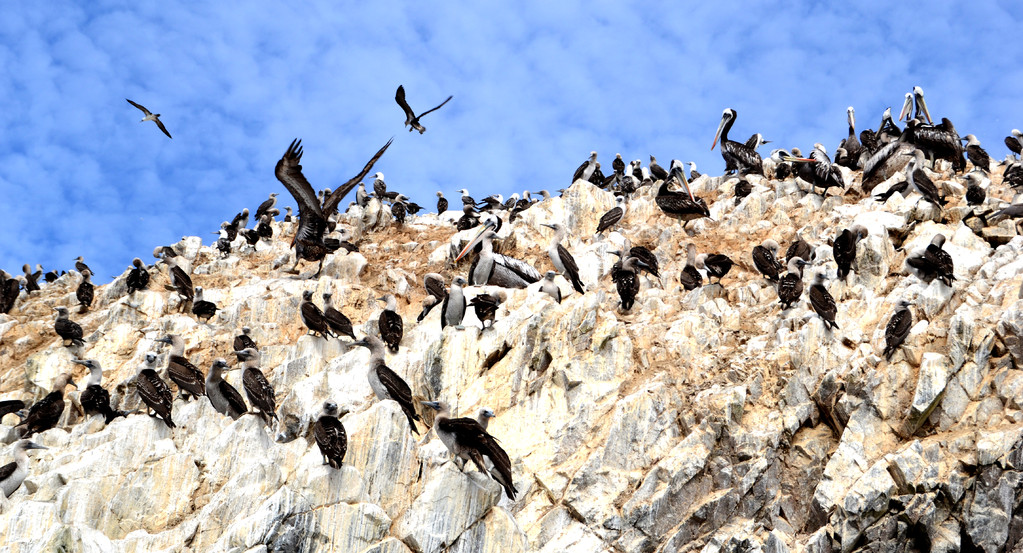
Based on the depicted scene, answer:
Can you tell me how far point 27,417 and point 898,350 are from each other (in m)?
17.7

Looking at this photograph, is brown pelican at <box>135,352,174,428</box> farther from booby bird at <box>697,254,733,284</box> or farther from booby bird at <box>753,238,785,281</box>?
booby bird at <box>753,238,785,281</box>

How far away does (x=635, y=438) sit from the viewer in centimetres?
1557

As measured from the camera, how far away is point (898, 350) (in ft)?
50.6

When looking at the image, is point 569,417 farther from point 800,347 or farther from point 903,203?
point 903,203

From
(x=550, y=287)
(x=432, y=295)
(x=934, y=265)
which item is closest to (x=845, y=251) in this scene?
(x=934, y=265)

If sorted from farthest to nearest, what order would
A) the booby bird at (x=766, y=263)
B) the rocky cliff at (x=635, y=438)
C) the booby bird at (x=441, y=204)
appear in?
the booby bird at (x=441, y=204) → the booby bird at (x=766, y=263) → the rocky cliff at (x=635, y=438)

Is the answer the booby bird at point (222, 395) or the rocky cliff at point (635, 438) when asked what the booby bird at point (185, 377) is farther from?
the booby bird at point (222, 395)

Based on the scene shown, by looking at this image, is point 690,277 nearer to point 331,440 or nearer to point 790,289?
point 790,289

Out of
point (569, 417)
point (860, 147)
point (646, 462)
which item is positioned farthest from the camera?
point (860, 147)

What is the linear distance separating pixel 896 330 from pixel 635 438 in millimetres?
4815

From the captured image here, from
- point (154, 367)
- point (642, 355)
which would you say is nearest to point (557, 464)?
point (642, 355)

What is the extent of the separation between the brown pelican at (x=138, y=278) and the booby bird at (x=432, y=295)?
28.2ft

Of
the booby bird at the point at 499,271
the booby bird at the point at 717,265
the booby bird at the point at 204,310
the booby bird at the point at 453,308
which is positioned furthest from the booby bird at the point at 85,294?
the booby bird at the point at 717,265

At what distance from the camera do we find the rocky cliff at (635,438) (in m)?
13.5
